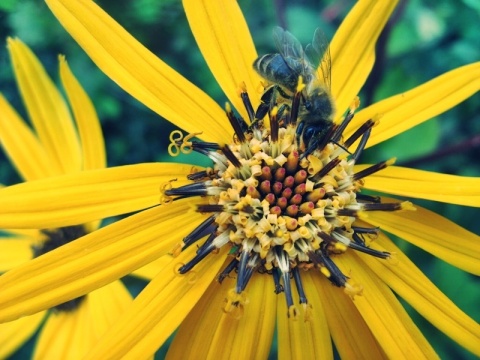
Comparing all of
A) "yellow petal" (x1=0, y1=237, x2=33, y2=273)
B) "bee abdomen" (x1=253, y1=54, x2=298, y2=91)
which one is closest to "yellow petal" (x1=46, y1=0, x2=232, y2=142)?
"bee abdomen" (x1=253, y1=54, x2=298, y2=91)

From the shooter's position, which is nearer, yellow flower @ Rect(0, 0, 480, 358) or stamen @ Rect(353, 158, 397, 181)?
yellow flower @ Rect(0, 0, 480, 358)

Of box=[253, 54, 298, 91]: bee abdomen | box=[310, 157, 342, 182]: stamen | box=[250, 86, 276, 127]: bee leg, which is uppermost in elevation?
box=[253, 54, 298, 91]: bee abdomen

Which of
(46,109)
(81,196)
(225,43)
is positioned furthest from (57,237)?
(225,43)

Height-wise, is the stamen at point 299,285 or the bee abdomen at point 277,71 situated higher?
the bee abdomen at point 277,71

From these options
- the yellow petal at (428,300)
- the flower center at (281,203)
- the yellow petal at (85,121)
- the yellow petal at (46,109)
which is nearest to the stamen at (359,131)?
the flower center at (281,203)

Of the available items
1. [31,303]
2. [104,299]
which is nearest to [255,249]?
[31,303]

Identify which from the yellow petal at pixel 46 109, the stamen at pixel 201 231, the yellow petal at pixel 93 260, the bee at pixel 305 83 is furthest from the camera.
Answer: the yellow petal at pixel 46 109

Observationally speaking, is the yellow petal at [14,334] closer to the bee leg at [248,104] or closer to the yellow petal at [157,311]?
the yellow petal at [157,311]

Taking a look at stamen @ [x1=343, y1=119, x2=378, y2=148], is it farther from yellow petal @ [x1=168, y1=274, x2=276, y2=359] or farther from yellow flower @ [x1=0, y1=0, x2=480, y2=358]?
yellow petal @ [x1=168, y1=274, x2=276, y2=359]
